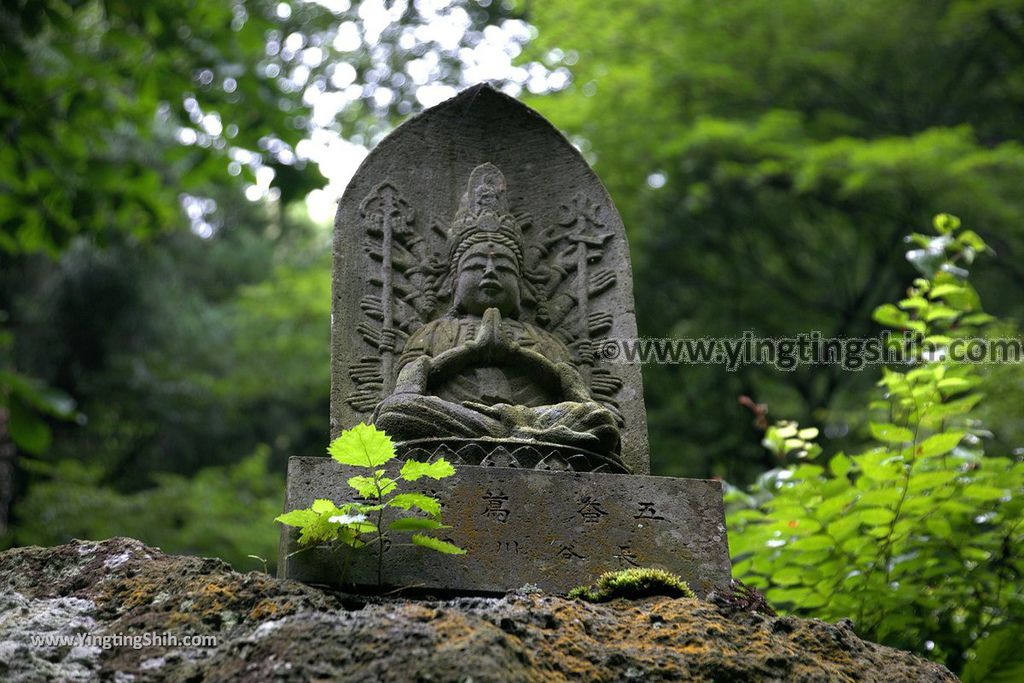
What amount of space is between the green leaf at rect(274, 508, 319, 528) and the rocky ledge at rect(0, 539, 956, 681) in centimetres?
25

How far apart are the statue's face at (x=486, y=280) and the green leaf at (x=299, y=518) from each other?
2.71m

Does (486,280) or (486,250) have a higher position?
(486,250)

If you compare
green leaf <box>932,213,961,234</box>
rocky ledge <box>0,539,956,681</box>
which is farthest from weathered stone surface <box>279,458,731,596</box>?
green leaf <box>932,213,961,234</box>

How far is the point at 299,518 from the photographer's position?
4762 millimetres

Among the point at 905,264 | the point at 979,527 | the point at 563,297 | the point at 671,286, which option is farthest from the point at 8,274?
the point at 979,527

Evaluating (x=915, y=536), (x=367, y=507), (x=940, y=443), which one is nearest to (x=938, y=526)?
(x=915, y=536)

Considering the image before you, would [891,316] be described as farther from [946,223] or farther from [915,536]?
[915,536]

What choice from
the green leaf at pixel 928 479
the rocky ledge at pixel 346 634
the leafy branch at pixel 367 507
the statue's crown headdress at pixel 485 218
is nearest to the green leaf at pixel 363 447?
the leafy branch at pixel 367 507

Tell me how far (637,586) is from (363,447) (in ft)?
4.85

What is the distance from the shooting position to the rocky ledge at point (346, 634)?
3928 millimetres

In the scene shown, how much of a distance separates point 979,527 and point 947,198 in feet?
21.0

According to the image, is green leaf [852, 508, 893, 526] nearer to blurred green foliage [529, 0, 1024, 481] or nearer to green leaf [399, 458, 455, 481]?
green leaf [399, 458, 455, 481]

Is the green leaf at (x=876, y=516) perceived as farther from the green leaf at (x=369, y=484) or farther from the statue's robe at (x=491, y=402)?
the green leaf at (x=369, y=484)

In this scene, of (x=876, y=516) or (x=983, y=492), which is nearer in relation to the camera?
(x=983, y=492)
